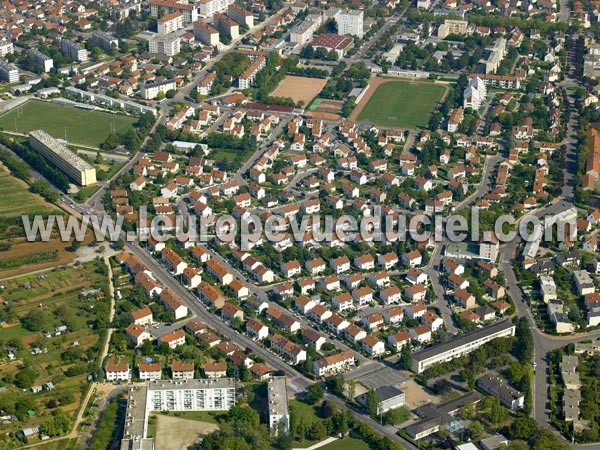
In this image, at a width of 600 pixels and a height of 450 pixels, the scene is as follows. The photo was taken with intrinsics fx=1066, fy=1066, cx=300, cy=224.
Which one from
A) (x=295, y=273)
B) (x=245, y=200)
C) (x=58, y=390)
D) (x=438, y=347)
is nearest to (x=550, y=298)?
(x=438, y=347)

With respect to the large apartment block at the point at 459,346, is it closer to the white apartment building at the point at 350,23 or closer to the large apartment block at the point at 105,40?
the white apartment building at the point at 350,23

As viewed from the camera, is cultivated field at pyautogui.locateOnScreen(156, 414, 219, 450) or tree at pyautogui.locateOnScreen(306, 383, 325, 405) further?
tree at pyautogui.locateOnScreen(306, 383, 325, 405)

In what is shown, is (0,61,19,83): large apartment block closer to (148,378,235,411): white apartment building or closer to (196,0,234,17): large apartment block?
(196,0,234,17): large apartment block

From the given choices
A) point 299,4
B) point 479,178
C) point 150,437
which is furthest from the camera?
point 299,4

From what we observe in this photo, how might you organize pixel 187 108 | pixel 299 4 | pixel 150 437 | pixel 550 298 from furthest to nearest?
pixel 299 4
pixel 187 108
pixel 550 298
pixel 150 437

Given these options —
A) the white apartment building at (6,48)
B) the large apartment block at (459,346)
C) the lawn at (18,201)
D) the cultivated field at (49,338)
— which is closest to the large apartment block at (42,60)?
the white apartment building at (6,48)

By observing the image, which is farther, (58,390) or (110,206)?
(110,206)

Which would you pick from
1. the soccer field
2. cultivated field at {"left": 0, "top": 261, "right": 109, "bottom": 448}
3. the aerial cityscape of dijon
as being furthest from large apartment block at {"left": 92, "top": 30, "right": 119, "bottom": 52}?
cultivated field at {"left": 0, "top": 261, "right": 109, "bottom": 448}

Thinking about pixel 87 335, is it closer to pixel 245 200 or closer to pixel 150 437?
pixel 150 437

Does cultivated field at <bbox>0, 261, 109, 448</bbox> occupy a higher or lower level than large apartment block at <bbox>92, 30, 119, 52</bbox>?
lower
